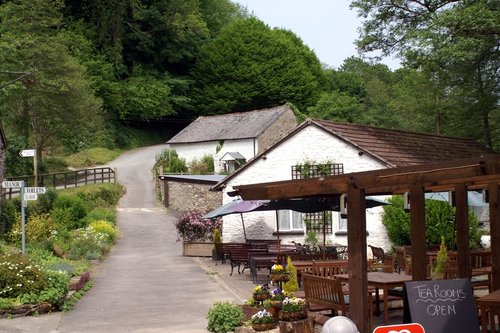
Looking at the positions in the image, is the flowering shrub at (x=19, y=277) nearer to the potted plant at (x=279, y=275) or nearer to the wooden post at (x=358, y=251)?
the potted plant at (x=279, y=275)

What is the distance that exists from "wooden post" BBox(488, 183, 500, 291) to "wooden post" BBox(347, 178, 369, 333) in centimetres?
294

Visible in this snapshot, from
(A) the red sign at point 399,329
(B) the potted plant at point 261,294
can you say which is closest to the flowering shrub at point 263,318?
(B) the potted plant at point 261,294

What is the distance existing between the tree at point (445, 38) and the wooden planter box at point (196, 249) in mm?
9285

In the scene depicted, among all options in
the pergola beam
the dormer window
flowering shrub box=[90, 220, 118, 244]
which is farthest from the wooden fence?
the pergola beam

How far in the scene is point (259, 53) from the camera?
6919 centimetres

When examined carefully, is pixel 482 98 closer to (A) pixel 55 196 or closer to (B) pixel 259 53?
(A) pixel 55 196

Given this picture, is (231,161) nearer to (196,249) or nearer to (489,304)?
(196,249)

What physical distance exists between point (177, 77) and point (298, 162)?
4530 centimetres

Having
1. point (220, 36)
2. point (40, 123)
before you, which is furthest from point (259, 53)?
point (40, 123)

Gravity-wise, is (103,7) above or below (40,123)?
above

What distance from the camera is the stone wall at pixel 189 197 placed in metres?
38.4

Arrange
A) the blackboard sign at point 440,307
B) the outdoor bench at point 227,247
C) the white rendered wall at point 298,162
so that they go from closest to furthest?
the blackboard sign at point 440,307
the outdoor bench at point 227,247
the white rendered wall at point 298,162

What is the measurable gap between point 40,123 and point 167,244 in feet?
55.9

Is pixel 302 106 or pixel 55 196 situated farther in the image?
pixel 302 106
